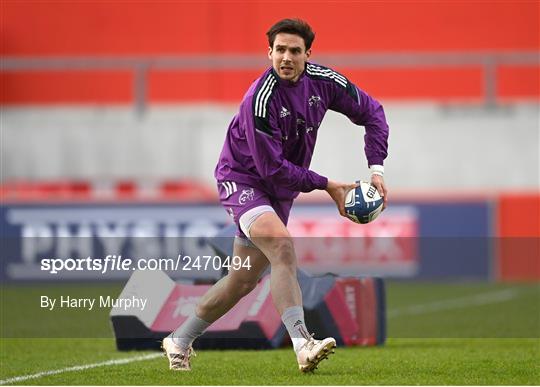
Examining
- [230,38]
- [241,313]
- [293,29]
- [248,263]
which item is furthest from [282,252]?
[230,38]

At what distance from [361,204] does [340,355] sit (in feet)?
5.28

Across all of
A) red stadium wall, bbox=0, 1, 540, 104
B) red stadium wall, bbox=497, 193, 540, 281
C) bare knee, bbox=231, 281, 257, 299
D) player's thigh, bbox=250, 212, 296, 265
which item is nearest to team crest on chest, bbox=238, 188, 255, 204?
player's thigh, bbox=250, 212, 296, 265

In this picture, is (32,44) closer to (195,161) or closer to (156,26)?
(156,26)

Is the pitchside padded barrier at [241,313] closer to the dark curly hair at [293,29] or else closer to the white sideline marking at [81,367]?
the white sideline marking at [81,367]

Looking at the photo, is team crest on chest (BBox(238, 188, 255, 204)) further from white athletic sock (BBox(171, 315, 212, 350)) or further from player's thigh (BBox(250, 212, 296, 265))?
white athletic sock (BBox(171, 315, 212, 350))

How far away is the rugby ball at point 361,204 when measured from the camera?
25.6 feet

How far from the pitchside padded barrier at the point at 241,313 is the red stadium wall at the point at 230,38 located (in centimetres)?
1215

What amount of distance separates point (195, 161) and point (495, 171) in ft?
12.9

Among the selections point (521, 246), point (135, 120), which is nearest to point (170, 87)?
point (135, 120)

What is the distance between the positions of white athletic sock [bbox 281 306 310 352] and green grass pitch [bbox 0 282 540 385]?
0.20 metres

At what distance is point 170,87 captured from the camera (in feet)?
74.1

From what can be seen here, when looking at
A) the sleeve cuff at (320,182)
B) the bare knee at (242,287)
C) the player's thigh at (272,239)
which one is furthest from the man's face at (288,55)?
the bare knee at (242,287)

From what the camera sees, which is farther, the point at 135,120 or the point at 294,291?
the point at 135,120

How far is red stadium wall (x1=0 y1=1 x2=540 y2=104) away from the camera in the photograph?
864 inches
